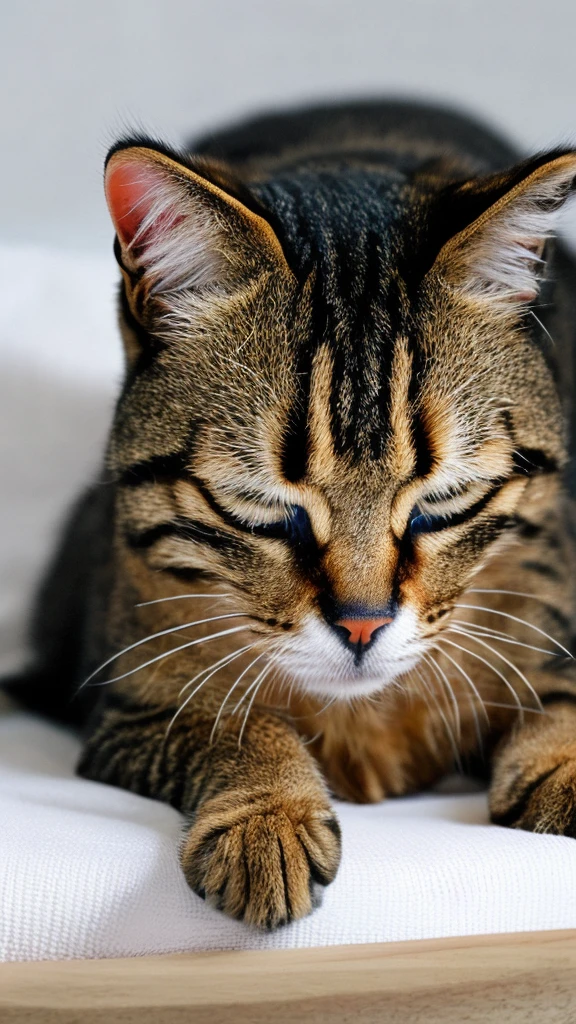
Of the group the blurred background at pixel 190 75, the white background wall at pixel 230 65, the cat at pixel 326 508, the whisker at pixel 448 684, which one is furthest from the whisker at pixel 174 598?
the white background wall at pixel 230 65

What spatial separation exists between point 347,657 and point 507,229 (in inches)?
15.7

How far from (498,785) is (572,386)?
0.51m

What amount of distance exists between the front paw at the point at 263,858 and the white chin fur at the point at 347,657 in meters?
0.12

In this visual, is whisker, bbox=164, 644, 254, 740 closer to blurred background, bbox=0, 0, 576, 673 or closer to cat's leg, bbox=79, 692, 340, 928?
cat's leg, bbox=79, 692, 340, 928

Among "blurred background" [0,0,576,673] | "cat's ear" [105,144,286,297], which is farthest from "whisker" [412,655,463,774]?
"blurred background" [0,0,576,673]

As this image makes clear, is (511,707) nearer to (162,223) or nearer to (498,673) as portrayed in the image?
(498,673)

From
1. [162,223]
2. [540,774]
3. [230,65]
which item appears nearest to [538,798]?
[540,774]

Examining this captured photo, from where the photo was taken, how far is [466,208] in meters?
0.98

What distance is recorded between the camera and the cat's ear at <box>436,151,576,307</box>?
35.7 inches

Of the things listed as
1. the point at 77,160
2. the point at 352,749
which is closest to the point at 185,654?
the point at 352,749

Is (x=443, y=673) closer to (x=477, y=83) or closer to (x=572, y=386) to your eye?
(x=572, y=386)

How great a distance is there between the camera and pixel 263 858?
2.72 feet

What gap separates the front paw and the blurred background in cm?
105

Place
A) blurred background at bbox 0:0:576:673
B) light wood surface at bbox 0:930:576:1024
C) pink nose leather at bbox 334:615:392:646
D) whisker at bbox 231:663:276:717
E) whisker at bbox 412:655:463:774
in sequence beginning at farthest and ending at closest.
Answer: blurred background at bbox 0:0:576:673
whisker at bbox 412:655:463:774
whisker at bbox 231:663:276:717
pink nose leather at bbox 334:615:392:646
light wood surface at bbox 0:930:576:1024
